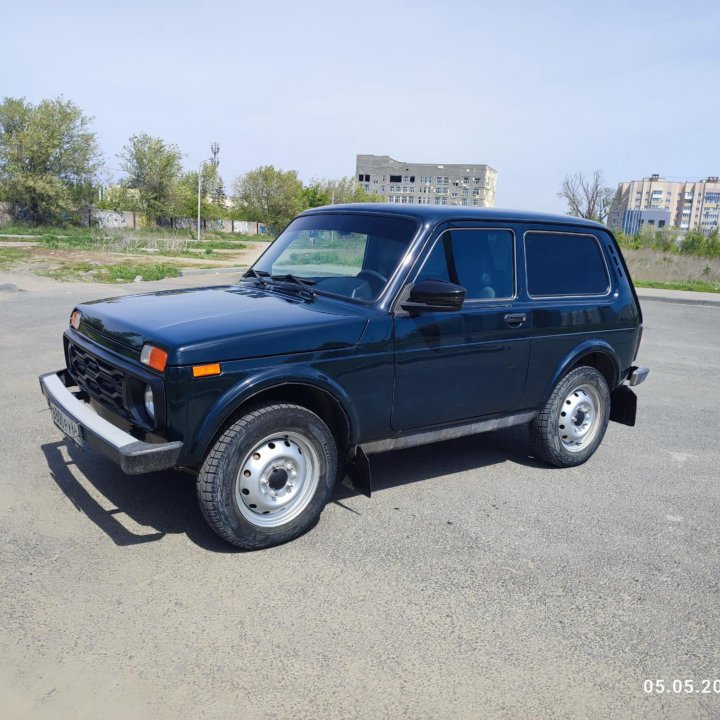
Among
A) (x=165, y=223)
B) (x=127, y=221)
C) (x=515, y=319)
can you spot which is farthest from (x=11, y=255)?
(x=165, y=223)

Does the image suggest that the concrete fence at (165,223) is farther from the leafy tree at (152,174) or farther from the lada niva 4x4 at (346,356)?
the lada niva 4x4 at (346,356)

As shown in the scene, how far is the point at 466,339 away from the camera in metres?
4.49

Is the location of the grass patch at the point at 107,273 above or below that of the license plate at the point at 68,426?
below

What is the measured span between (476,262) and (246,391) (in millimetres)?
1972

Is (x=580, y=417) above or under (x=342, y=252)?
under

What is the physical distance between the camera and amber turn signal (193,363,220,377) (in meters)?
3.45

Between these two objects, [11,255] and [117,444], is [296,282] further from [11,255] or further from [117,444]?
[11,255]

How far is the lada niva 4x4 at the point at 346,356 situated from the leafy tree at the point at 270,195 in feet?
254

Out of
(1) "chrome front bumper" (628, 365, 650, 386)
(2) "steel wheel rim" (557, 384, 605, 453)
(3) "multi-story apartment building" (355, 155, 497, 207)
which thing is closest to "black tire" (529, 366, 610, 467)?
(2) "steel wheel rim" (557, 384, 605, 453)

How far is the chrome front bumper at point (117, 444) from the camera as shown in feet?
11.1

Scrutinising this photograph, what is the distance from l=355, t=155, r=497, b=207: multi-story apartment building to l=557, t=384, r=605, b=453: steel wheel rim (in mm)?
169026

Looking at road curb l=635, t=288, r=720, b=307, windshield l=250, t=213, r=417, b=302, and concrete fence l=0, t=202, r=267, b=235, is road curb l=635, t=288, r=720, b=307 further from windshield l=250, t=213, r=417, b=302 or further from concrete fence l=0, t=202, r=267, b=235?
concrete fence l=0, t=202, r=267, b=235

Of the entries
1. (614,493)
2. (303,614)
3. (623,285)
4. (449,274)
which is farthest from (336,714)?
(623,285)

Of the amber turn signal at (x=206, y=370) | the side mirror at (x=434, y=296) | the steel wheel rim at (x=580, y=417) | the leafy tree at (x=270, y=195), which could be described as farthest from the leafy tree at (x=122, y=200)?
the amber turn signal at (x=206, y=370)
